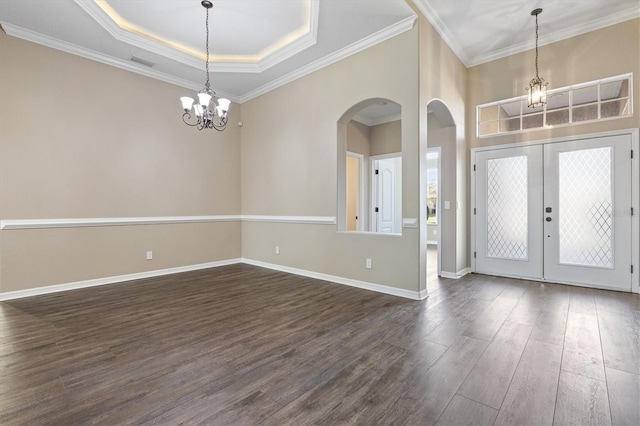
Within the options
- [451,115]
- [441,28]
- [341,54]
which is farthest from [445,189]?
[341,54]

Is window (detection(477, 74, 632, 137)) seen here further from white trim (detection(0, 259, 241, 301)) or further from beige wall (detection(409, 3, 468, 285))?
white trim (detection(0, 259, 241, 301))

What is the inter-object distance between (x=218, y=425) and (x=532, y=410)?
5.76 feet

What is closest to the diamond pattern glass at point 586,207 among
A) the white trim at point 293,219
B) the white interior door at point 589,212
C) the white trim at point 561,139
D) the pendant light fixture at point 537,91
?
the white interior door at point 589,212

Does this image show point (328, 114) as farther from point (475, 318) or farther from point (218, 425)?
point (218, 425)

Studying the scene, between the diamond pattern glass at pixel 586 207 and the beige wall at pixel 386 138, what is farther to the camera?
the beige wall at pixel 386 138

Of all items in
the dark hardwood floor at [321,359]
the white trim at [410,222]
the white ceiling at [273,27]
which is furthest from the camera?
the white trim at [410,222]

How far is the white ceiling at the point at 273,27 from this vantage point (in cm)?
348

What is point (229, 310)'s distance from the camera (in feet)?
10.8

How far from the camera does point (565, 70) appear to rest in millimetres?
4176

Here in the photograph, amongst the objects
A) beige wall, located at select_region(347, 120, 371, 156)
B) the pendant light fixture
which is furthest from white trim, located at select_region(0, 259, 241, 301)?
the pendant light fixture

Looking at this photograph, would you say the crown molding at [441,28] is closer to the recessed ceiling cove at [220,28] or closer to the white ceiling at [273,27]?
the white ceiling at [273,27]

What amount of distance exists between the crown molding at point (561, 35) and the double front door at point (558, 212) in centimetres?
152

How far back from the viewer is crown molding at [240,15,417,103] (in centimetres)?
365

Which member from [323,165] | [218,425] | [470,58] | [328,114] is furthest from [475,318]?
[470,58]
